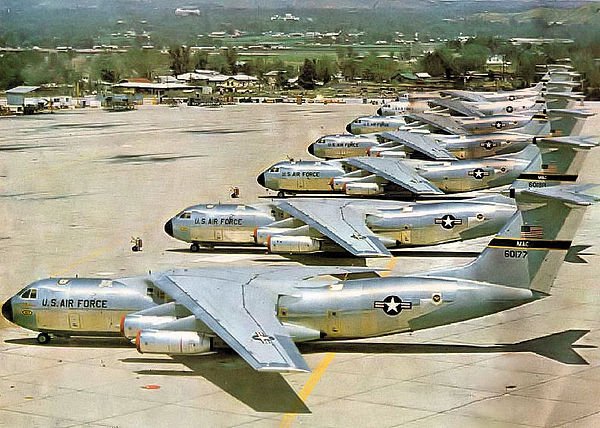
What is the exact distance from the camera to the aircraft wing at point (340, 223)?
1452 inches

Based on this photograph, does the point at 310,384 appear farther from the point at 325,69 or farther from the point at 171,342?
the point at 325,69

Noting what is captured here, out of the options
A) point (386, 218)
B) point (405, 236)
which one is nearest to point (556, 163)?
point (405, 236)

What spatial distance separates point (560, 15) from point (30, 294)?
1832 cm

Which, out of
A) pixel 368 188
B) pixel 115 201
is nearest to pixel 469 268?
pixel 368 188

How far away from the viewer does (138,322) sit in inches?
1128

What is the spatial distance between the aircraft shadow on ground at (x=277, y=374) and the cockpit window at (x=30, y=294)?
150 inches

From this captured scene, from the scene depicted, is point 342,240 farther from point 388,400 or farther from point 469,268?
point 388,400

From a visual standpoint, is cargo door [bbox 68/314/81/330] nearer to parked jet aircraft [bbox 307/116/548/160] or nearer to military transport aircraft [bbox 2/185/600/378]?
military transport aircraft [bbox 2/185/600/378]

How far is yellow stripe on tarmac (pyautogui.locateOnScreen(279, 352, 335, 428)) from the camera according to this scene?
23984 millimetres

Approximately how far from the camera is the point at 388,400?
25438 mm

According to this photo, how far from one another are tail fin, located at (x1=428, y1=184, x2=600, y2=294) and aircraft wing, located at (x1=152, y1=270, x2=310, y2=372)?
5908mm

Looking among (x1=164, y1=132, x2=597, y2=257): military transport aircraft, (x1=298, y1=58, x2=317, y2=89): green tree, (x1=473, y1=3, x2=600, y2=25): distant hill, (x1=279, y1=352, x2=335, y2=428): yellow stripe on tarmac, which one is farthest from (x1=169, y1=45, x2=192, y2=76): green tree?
(x1=279, y1=352, x2=335, y2=428): yellow stripe on tarmac

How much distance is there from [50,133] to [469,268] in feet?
250

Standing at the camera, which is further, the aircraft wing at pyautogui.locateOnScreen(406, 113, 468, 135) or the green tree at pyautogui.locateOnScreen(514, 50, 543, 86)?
the aircraft wing at pyautogui.locateOnScreen(406, 113, 468, 135)
